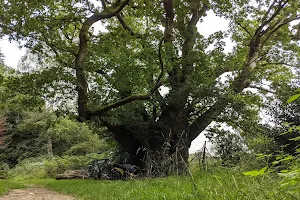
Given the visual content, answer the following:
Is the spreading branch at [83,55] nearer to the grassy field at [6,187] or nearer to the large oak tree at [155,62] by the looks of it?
the large oak tree at [155,62]

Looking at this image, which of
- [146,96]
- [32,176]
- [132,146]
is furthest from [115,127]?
[32,176]

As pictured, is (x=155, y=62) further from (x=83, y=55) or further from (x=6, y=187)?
(x=6, y=187)

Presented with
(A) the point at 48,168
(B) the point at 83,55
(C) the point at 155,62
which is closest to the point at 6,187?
(B) the point at 83,55

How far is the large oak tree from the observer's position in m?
9.77

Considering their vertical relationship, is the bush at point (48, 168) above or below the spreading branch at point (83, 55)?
below

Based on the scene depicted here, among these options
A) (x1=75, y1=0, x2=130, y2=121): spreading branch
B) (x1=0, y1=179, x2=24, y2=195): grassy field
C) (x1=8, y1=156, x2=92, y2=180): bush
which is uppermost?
(x1=75, y1=0, x2=130, y2=121): spreading branch

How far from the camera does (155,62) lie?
10.6 meters

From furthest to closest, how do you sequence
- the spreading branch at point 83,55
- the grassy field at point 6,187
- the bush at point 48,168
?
the bush at point 48,168 → the spreading branch at point 83,55 → the grassy field at point 6,187

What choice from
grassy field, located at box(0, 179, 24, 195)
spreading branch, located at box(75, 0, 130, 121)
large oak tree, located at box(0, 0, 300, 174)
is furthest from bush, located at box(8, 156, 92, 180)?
spreading branch, located at box(75, 0, 130, 121)

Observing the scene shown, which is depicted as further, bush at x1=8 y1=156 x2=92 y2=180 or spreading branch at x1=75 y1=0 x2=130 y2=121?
bush at x1=8 y1=156 x2=92 y2=180

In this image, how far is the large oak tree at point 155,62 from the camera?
9773 millimetres

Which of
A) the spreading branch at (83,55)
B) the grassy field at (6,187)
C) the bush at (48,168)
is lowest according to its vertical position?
the grassy field at (6,187)

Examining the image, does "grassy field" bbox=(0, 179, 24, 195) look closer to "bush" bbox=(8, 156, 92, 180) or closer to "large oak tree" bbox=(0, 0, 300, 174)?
"large oak tree" bbox=(0, 0, 300, 174)

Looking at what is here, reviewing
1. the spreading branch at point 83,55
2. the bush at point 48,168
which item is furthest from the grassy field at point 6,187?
the bush at point 48,168
